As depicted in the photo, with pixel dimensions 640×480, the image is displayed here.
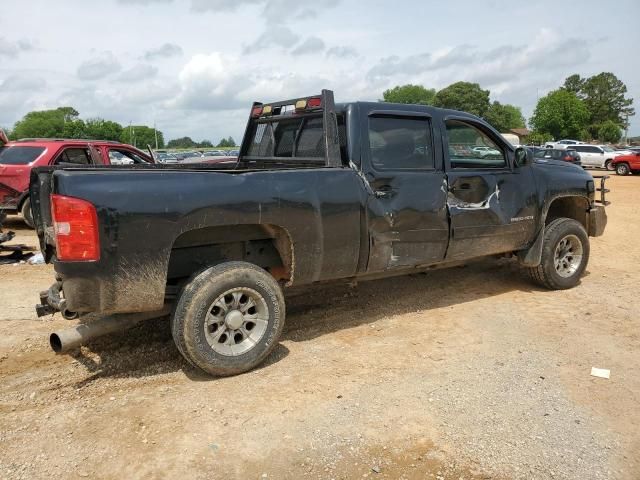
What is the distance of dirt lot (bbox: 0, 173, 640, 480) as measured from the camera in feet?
9.36

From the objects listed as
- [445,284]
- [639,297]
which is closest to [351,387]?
[445,284]

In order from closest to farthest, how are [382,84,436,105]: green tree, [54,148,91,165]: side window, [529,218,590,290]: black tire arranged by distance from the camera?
[529,218,590,290]: black tire, [54,148,91,165]: side window, [382,84,436,105]: green tree

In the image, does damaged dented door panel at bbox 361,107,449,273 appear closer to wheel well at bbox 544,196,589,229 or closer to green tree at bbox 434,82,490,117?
wheel well at bbox 544,196,589,229

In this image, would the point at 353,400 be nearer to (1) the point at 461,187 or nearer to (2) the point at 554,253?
(1) the point at 461,187

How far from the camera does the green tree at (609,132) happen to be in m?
76.7

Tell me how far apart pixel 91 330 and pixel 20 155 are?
25.7 feet

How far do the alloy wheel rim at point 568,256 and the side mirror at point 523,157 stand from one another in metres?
1.10

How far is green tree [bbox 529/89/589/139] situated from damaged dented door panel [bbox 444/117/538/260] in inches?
2868

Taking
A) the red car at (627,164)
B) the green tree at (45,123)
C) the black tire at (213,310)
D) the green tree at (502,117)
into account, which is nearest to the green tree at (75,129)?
the green tree at (45,123)

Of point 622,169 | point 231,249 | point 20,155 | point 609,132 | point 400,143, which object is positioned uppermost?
point 20,155

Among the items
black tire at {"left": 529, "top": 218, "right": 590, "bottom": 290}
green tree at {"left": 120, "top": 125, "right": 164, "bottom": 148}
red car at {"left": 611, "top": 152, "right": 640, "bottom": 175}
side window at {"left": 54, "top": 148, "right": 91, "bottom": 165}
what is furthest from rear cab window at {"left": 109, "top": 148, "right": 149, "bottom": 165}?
green tree at {"left": 120, "top": 125, "right": 164, "bottom": 148}

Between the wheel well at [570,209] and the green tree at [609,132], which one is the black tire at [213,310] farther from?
the green tree at [609,132]

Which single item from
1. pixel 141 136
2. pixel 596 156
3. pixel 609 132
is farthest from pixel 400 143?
pixel 141 136

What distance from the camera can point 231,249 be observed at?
162 inches
